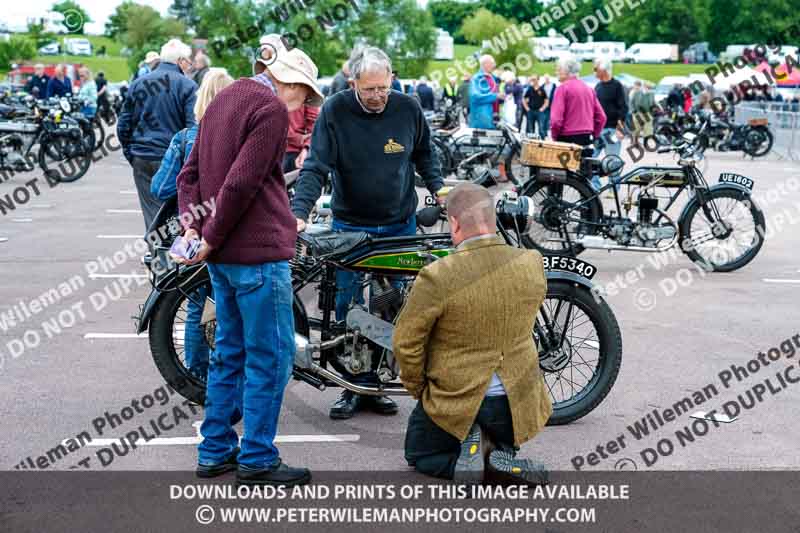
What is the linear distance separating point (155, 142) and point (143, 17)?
101 m

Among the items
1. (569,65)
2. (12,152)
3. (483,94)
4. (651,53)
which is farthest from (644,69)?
(569,65)

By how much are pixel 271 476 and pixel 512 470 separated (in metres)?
1.01

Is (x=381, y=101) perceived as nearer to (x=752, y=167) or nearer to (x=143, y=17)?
(x=752, y=167)

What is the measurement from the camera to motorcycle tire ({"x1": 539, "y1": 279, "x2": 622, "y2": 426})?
522cm

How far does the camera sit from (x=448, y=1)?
142125mm

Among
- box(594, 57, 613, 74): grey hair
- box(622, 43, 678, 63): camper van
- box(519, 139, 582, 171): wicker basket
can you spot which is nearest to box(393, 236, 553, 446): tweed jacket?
box(519, 139, 582, 171): wicker basket

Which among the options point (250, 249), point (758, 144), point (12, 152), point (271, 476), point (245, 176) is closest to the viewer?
point (245, 176)

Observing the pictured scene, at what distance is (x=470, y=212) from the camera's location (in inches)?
171

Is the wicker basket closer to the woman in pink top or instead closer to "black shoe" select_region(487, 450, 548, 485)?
the woman in pink top

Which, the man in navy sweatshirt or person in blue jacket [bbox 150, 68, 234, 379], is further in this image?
the man in navy sweatshirt

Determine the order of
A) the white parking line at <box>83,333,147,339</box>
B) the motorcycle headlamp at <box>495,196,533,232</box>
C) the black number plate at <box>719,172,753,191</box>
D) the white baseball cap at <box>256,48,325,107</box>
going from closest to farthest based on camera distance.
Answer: the white baseball cap at <box>256,48,325,107</box>, the motorcycle headlamp at <box>495,196,533,232</box>, the white parking line at <box>83,333,147,339</box>, the black number plate at <box>719,172,753,191</box>

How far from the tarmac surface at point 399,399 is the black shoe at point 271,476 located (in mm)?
284

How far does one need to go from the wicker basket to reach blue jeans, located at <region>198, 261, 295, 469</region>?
5783 mm

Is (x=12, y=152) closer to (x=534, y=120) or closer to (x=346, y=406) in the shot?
(x=534, y=120)
